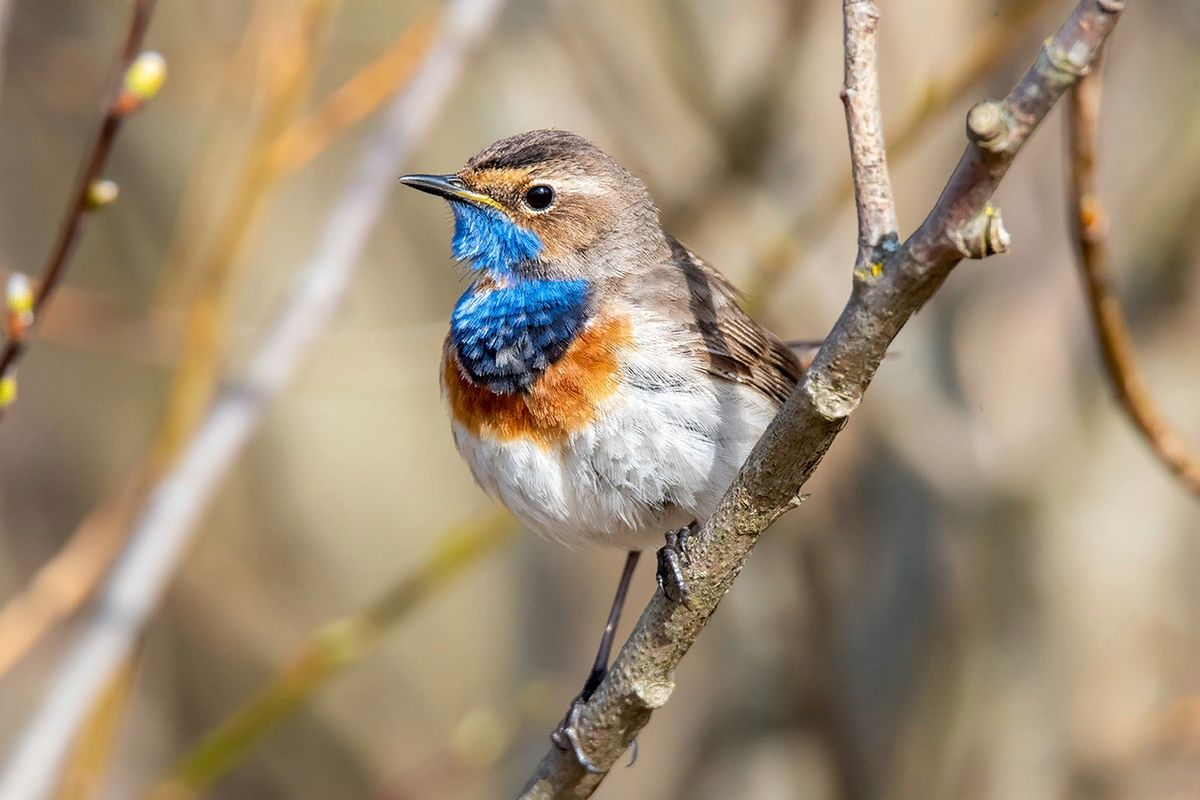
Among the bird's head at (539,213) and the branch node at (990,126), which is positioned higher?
the branch node at (990,126)

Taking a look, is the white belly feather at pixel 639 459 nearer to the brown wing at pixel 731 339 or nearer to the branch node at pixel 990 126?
the brown wing at pixel 731 339

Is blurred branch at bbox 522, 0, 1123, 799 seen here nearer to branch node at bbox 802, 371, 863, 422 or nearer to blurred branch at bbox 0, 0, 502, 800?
branch node at bbox 802, 371, 863, 422

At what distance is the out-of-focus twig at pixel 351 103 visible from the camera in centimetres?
422

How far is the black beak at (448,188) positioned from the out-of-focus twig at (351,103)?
453mm

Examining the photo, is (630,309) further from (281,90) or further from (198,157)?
(198,157)

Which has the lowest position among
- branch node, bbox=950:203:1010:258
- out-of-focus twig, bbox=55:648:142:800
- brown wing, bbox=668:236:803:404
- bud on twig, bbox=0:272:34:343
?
out-of-focus twig, bbox=55:648:142:800

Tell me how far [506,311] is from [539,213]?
0.43 meters

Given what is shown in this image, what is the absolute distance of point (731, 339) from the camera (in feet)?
13.2

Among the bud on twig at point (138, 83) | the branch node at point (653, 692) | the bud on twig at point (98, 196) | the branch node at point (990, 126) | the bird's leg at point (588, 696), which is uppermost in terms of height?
the branch node at point (990, 126)

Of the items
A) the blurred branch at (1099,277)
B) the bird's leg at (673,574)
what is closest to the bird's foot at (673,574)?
the bird's leg at (673,574)

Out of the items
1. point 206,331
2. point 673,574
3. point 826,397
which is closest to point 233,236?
point 206,331

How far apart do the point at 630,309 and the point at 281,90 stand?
137cm

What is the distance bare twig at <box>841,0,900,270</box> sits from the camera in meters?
2.18

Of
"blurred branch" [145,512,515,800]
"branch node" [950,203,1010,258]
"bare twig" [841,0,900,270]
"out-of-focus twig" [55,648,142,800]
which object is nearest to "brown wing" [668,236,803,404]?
"blurred branch" [145,512,515,800]
